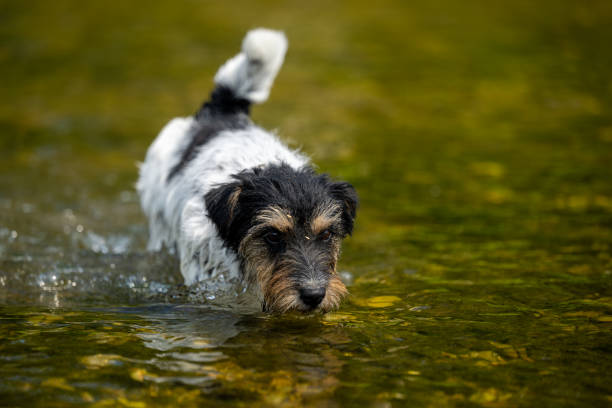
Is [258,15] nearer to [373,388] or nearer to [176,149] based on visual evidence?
[176,149]

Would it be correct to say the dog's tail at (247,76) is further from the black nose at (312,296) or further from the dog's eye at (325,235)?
the black nose at (312,296)

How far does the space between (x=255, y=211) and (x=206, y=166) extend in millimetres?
957

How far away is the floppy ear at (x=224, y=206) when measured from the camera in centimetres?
476

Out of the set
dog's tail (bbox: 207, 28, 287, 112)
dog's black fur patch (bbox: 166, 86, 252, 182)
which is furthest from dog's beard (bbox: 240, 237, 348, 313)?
dog's tail (bbox: 207, 28, 287, 112)

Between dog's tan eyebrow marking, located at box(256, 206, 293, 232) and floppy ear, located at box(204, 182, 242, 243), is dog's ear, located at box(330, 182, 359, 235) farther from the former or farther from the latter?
floppy ear, located at box(204, 182, 242, 243)

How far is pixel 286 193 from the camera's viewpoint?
4.68 meters

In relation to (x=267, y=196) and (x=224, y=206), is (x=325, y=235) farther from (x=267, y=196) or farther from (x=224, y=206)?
(x=224, y=206)

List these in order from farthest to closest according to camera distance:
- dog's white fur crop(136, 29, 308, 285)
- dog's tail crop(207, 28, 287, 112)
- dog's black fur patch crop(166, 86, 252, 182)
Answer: dog's tail crop(207, 28, 287, 112) → dog's black fur patch crop(166, 86, 252, 182) → dog's white fur crop(136, 29, 308, 285)

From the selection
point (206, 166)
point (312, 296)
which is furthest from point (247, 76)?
point (312, 296)

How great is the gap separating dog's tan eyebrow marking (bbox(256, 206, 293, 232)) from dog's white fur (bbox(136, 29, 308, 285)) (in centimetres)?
51

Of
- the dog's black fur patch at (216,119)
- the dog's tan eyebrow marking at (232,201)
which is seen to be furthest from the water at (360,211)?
the dog's black fur patch at (216,119)

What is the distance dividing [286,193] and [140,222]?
352cm

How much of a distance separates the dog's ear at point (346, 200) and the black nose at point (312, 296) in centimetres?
71

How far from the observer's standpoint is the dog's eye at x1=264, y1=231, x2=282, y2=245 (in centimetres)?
470
